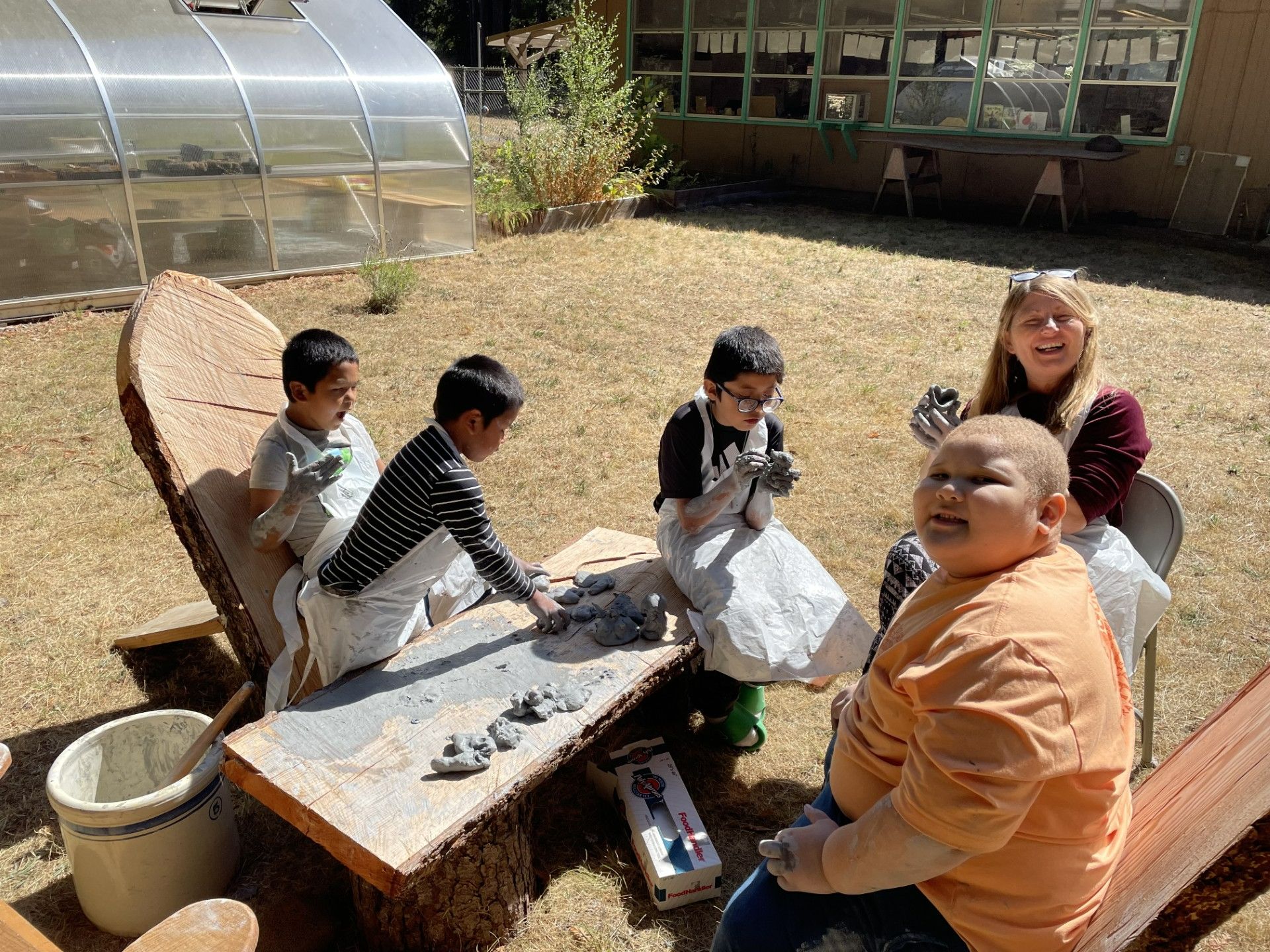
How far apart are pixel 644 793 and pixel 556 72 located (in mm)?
10770

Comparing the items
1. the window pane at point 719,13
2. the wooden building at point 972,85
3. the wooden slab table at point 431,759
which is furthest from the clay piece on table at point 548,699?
the window pane at point 719,13

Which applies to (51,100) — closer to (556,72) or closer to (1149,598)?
(556,72)

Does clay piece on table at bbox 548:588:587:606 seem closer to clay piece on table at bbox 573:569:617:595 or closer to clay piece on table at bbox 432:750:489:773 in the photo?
clay piece on table at bbox 573:569:617:595

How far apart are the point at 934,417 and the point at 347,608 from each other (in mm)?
1814

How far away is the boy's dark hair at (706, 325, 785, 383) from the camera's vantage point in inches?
104

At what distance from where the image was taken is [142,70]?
23.7 ft

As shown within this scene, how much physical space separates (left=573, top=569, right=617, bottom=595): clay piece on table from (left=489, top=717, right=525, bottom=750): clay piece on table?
0.76 m

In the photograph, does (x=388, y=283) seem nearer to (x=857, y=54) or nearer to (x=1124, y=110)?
(x=857, y=54)

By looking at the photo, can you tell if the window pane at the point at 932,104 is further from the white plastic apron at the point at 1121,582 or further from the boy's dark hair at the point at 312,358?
the boy's dark hair at the point at 312,358

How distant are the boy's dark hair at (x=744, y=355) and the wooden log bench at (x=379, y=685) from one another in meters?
0.76

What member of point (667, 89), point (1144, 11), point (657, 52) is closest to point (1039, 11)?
point (1144, 11)

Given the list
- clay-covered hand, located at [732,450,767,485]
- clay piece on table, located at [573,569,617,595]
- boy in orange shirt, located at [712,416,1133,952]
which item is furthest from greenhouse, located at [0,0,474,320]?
boy in orange shirt, located at [712,416,1133,952]

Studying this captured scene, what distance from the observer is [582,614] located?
2.76 metres

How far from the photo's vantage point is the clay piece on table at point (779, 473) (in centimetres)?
277
